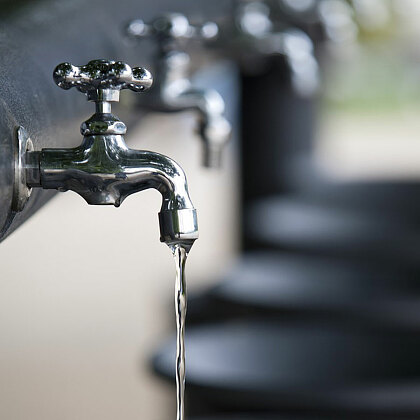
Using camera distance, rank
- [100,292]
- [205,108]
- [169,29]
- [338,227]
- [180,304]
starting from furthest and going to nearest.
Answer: [338,227], [100,292], [205,108], [169,29], [180,304]

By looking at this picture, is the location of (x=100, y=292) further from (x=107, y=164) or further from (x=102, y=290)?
(x=107, y=164)

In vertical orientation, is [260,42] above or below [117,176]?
above

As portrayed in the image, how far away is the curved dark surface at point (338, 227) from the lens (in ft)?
5.78

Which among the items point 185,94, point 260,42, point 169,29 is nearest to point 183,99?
point 185,94

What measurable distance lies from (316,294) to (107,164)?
1113mm

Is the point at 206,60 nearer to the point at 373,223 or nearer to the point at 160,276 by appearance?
the point at 160,276

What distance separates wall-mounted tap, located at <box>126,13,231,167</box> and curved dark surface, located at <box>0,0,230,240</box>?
0.21 ft

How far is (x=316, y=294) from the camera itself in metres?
1.57

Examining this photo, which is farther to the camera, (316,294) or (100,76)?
(316,294)

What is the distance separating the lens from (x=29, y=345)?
121 cm

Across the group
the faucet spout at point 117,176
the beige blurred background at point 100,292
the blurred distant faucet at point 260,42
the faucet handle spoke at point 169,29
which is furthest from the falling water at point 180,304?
the blurred distant faucet at point 260,42

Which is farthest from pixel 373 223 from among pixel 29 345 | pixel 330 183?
pixel 29 345

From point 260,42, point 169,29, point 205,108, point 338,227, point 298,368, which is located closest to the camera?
point 169,29

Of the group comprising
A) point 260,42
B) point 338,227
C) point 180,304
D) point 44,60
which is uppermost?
point 338,227
